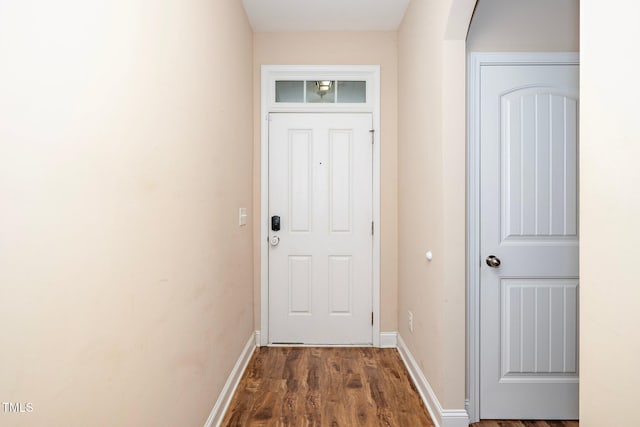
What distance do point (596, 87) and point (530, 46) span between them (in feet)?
4.97

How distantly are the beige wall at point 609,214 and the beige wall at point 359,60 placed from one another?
2.28 meters

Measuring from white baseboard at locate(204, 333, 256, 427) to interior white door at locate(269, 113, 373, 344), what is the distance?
39cm

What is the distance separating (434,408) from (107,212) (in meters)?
1.98

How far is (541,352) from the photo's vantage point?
2.14 m

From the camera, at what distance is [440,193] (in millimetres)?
2039

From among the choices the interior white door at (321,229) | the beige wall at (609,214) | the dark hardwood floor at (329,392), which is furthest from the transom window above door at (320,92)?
the beige wall at (609,214)

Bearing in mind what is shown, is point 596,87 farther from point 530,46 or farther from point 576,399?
point 576,399

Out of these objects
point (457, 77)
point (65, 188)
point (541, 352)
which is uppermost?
point (457, 77)

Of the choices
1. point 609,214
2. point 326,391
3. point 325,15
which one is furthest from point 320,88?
point 609,214

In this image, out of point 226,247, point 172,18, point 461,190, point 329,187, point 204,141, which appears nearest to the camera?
point 172,18

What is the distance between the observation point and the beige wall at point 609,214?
2.58ft

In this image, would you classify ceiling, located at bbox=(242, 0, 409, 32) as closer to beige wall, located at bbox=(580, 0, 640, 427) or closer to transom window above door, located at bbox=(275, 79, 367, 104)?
transom window above door, located at bbox=(275, 79, 367, 104)

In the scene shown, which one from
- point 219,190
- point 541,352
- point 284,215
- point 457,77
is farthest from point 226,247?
point 541,352

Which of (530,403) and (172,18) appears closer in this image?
(172,18)
